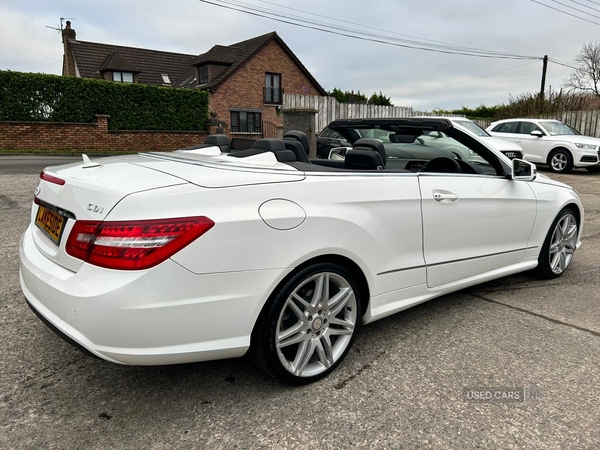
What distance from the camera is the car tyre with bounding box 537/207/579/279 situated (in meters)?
4.00

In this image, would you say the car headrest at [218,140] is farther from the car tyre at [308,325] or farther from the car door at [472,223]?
the car tyre at [308,325]

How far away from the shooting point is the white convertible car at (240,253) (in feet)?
6.27

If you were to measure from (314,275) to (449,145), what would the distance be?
22.1ft

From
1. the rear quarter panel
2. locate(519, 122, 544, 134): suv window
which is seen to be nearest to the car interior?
the rear quarter panel

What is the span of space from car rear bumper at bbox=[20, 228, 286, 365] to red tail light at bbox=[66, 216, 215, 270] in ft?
0.12

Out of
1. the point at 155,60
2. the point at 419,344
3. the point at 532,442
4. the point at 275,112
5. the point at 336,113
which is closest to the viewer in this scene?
the point at 532,442

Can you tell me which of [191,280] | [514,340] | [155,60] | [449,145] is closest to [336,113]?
[449,145]

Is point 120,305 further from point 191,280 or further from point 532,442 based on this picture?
point 532,442

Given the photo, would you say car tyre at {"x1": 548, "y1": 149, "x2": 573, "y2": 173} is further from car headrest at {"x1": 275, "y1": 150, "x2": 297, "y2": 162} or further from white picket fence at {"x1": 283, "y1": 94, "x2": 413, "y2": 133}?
car headrest at {"x1": 275, "y1": 150, "x2": 297, "y2": 162}

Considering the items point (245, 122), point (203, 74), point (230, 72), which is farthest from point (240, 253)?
point (203, 74)

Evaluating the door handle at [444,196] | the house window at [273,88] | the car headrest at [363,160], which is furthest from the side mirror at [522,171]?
the house window at [273,88]

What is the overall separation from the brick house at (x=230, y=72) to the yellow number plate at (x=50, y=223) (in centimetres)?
2796

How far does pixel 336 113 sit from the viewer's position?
44.8 feet

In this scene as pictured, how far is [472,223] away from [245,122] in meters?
29.3
